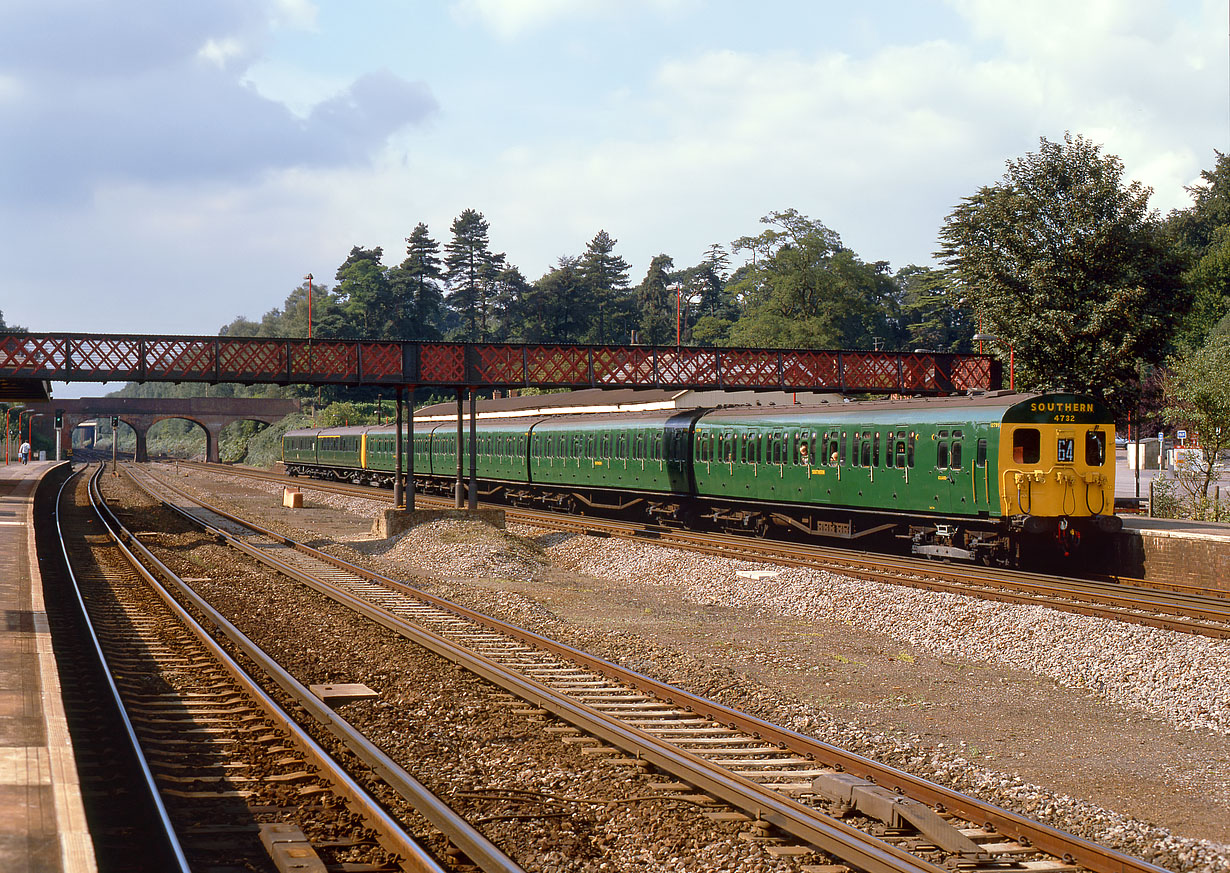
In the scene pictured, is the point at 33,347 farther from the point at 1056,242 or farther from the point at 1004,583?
the point at 1056,242

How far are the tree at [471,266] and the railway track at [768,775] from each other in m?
118

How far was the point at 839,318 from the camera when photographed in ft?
296

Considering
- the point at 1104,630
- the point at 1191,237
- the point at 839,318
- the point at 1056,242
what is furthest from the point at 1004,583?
the point at 1191,237

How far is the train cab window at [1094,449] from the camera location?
2194 cm

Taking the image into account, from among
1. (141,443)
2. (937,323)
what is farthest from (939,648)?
(141,443)

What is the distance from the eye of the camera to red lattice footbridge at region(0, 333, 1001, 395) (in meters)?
31.2

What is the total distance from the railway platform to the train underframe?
639 inches

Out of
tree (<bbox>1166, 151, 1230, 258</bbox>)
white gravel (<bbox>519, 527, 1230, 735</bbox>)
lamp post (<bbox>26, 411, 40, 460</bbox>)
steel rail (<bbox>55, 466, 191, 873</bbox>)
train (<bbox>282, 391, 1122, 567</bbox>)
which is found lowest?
white gravel (<bbox>519, 527, 1230, 735</bbox>)

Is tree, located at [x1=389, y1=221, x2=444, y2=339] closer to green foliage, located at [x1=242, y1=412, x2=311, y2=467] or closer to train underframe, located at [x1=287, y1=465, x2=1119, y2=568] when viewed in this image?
green foliage, located at [x1=242, y1=412, x2=311, y2=467]

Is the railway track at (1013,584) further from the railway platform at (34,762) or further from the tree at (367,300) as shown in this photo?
the tree at (367,300)

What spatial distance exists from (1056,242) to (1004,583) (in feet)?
66.1

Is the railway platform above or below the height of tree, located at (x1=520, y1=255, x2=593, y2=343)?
below

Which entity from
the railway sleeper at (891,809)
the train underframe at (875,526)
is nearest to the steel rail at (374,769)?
the railway sleeper at (891,809)

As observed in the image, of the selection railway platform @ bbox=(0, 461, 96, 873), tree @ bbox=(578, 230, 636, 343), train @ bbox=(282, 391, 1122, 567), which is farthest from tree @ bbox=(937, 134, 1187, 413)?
tree @ bbox=(578, 230, 636, 343)
